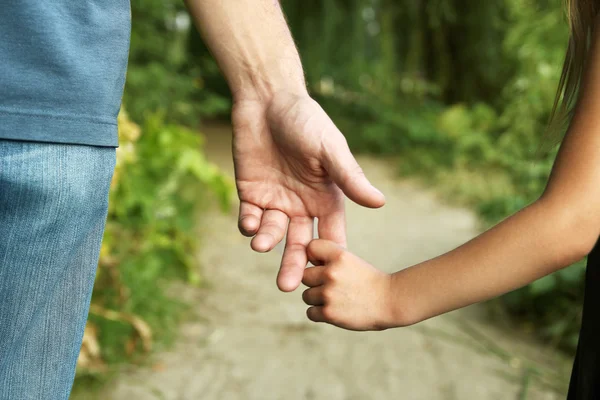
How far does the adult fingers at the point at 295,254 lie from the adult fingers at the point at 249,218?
0.06 metres

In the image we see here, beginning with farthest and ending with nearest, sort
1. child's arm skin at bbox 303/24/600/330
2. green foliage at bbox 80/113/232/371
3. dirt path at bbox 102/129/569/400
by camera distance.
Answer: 1. green foliage at bbox 80/113/232/371
2. dirt path at bbox 102/129/569/400
3. child's arm skin at bbox 303/24/600/330

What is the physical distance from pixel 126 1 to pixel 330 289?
54 centimetres

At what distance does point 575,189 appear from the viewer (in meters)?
0.94

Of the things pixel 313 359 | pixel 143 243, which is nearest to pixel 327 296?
pixel 313 359

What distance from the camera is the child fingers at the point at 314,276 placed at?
3.83ft

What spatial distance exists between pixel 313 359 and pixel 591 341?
2.08m

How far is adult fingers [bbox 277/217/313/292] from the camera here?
118cm

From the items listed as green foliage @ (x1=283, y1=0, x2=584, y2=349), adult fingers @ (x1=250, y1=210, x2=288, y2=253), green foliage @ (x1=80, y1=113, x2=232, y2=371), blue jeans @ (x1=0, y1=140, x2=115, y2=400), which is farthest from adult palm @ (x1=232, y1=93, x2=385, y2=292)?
green foliage @ (x1=283, y1=0, x2=584, y2=349)

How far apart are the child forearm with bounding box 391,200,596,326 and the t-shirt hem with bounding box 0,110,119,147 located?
0.50m

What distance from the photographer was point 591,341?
1.02 metres

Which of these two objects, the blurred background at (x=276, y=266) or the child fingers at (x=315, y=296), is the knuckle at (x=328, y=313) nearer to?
the child fingers at (x=315, y=296)

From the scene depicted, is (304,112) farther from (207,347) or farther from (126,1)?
(207,347)

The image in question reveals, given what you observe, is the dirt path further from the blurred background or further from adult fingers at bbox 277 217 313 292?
adult fingers at bbox 277 217 313 292

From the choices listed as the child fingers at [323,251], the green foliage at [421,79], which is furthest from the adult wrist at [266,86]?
the green foliage at [421,79]
